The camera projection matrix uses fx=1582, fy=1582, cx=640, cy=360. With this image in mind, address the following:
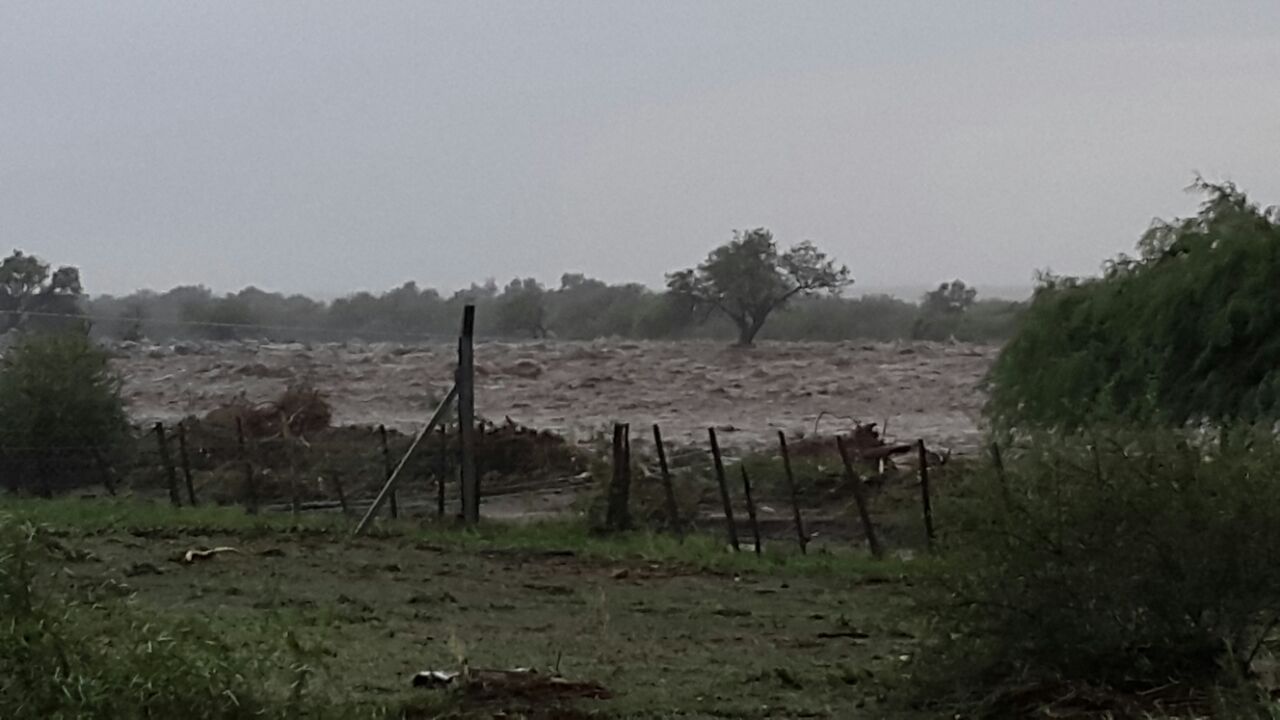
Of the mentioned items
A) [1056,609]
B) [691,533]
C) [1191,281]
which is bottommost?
Answer: [691,533]

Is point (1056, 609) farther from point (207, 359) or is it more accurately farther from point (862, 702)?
point (207, 359)

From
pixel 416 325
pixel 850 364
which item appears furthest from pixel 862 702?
pixel 416 325

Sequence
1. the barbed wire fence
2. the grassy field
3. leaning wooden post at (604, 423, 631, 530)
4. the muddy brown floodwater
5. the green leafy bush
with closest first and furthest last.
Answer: the green leafy bush < the grassy field < leaning wooden post at (604, 423, 631, 530) < the barbed wire fence < the muddy brown floodwater

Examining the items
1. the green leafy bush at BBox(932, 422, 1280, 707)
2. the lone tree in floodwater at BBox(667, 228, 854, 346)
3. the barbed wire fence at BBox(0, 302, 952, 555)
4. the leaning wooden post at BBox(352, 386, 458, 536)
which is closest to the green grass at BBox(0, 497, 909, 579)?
the leaning wooden post at BBox(352, 386, 458, 536)

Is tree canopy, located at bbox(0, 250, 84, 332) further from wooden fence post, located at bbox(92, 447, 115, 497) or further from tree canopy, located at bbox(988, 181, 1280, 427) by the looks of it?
tree canopy, located at bbox(988, 181, 1280, 427)

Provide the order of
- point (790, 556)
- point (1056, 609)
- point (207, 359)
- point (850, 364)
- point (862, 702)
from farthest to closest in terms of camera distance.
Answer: point (850, 364)
point (207, 359)
point (790, 556)
point (862, 702)
point (1056, 609)

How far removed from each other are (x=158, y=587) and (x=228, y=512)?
648 centimetres

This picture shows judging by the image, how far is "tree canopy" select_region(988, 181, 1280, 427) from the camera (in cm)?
1747

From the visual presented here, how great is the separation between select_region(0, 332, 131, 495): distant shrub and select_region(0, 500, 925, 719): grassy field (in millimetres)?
3478

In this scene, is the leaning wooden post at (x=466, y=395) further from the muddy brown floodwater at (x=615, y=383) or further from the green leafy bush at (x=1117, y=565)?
the muddy brown floodwater at (x=615, y=383)

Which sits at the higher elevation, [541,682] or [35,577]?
[35,577]

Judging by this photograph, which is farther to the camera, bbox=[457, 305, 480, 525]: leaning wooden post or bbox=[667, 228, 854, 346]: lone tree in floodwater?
bbox=[667, 228, 854, 346]: lone tree in floodwater

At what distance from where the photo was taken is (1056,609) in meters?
8.45

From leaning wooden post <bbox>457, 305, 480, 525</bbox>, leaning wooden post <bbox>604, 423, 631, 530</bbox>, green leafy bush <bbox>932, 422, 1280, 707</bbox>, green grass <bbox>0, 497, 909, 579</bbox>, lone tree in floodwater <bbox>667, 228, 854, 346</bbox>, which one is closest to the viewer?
green leafy bush <bbox>932, 422, 1280, 707</bbox>
